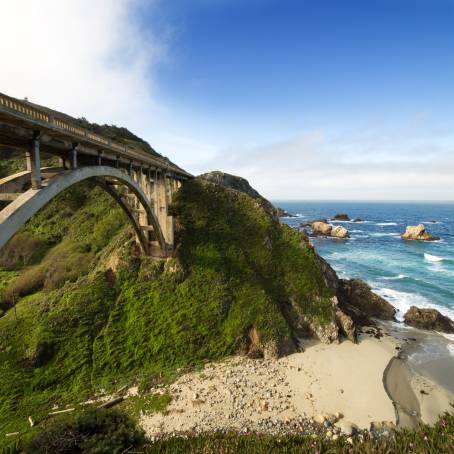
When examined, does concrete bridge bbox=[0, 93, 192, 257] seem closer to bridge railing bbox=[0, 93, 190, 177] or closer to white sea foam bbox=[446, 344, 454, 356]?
bridge railing bbox=[0, 93, 190, 177]

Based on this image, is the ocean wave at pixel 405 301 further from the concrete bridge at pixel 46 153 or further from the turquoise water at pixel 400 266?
the concrete bridge at pixel 46 153

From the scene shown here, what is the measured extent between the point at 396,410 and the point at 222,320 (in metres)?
11.5

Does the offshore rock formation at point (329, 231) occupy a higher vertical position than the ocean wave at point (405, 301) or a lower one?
higher

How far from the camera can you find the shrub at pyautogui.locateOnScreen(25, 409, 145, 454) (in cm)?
688

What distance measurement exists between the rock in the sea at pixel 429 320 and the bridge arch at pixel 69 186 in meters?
24.6

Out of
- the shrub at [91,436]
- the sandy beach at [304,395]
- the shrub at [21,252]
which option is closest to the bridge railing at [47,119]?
the shrub at [91,436]

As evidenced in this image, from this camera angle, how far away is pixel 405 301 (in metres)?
29.7

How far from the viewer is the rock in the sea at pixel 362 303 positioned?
2472 cm

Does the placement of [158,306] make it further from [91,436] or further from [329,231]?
[329,231]

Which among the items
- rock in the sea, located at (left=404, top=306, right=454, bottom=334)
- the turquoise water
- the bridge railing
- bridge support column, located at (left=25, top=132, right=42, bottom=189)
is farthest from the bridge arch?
the turquoise water

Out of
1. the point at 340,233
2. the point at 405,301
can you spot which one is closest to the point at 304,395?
the point at 405,301

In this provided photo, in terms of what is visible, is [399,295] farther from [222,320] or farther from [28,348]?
[28,348]

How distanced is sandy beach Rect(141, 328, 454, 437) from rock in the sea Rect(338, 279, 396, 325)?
6.10 m

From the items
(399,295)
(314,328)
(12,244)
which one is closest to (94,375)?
(314,328)
